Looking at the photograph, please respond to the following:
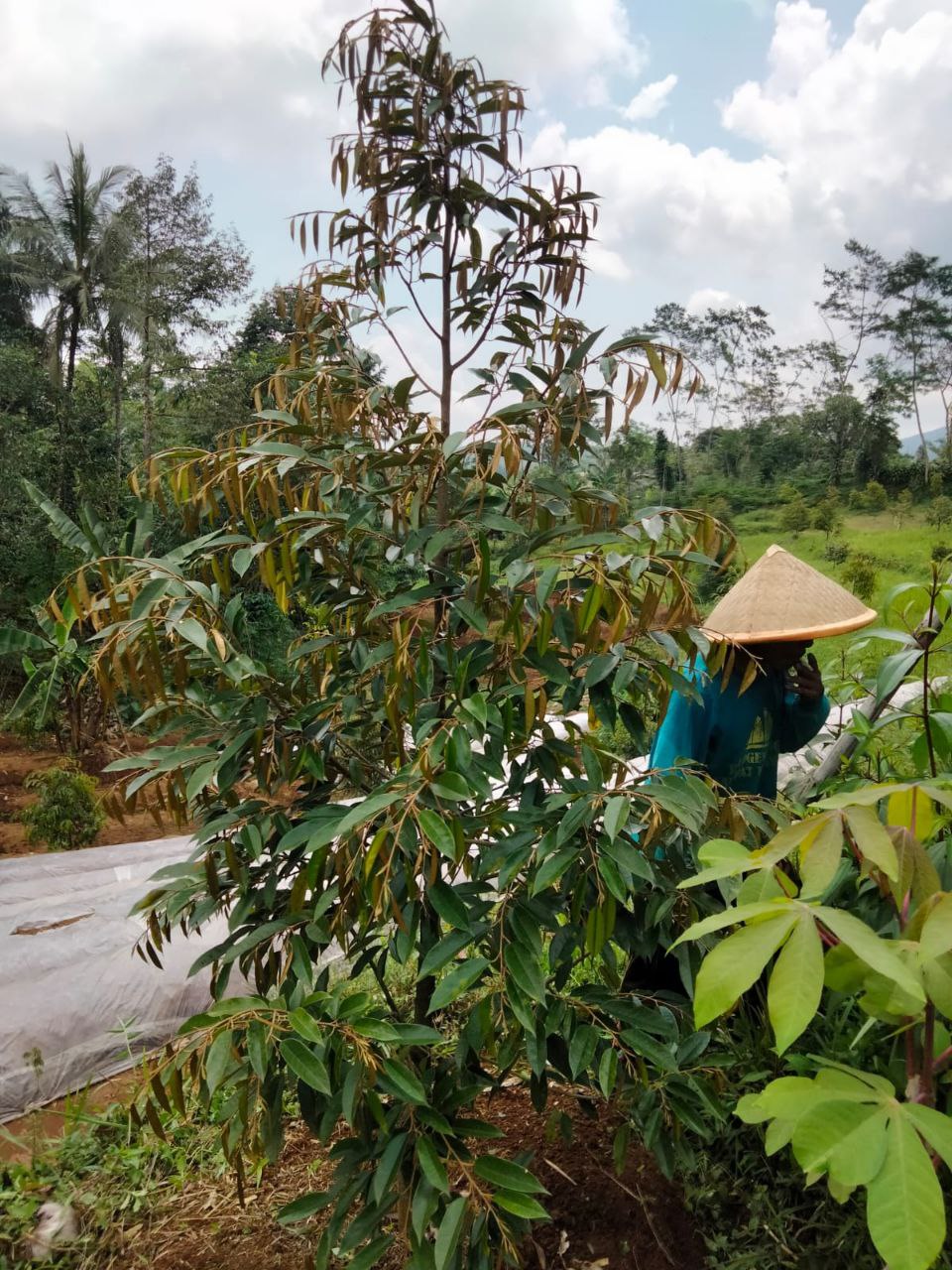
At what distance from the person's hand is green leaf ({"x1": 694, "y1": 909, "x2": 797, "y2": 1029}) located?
1.46 meters

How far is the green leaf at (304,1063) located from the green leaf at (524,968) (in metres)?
0.24

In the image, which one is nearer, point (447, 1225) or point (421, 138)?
point (447, 1225)

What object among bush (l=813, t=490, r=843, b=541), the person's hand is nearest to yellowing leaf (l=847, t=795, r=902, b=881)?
the person's hand

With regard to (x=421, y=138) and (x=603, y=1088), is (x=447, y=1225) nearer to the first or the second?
(x=603, y=1088)

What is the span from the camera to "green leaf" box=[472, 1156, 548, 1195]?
1041 millimetres

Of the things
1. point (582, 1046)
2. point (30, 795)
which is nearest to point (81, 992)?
point (582, 1046)

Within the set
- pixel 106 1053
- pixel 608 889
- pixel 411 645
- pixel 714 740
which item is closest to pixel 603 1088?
pixel 608 889

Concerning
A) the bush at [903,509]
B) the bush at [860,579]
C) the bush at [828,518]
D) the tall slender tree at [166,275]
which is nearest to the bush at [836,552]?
the bush at [828,518]

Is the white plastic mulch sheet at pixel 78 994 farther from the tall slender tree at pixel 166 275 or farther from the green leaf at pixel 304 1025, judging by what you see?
the tall slender tree at pixel 166 275

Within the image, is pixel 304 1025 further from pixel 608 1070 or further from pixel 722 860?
pixel 722 860

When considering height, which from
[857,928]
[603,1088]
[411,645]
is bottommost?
[603,1088]

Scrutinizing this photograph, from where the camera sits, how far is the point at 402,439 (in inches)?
45.0

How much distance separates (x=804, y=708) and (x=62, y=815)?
430 centimetres

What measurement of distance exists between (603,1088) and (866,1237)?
66cm
